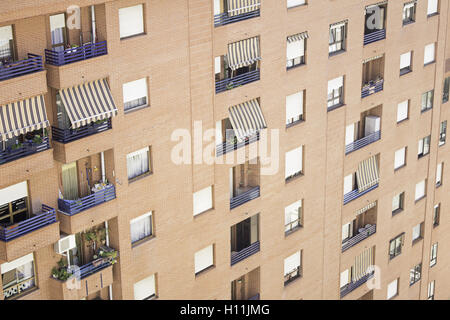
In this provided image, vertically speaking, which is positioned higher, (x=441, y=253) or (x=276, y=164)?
(x=276, y=164)

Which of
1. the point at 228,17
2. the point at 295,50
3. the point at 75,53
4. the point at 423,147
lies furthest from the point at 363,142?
the point at 75,53

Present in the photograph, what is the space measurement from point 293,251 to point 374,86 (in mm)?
7903

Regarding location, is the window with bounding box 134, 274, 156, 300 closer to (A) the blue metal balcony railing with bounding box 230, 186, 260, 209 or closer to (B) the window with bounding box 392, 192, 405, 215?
(A) the blue metal balcony railing with bounding box 230, 186, 260, 209

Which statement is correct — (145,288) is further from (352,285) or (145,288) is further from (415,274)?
(415,274)

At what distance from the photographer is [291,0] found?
2534 cm

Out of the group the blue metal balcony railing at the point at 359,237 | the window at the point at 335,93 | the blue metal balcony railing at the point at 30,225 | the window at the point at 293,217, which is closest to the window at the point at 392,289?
the blue metal balcony railing at the point at 359,237

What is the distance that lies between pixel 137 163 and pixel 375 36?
12.9m

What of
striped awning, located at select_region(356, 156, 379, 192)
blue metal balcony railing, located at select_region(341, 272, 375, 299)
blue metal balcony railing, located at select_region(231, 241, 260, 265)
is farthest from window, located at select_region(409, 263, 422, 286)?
blue metal balcony railing, located at select_region(231, 241, 260, 265)

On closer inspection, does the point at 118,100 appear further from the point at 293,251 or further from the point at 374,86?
the point at 374,86

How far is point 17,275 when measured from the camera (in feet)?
65.8

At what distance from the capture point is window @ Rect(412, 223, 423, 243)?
37.3 metres

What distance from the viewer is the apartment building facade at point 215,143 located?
758 inches

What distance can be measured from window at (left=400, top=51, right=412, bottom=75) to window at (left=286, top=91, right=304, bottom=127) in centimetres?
733

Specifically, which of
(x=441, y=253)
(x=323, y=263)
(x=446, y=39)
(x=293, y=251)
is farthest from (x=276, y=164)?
(x=441, y=253)
